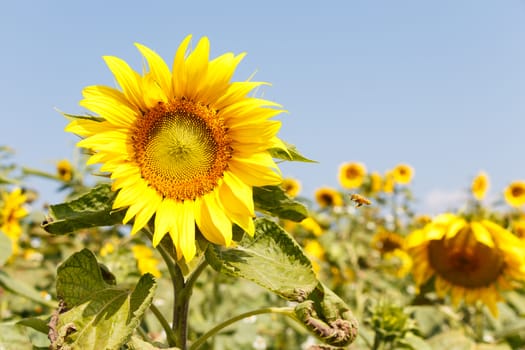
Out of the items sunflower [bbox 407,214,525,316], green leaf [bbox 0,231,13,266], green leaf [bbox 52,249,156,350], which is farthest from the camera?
sunflower [bbox 407,214,525,316]

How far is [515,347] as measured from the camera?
105 inches

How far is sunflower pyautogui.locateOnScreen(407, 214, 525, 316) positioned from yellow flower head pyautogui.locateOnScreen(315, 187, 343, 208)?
2649 millimetres

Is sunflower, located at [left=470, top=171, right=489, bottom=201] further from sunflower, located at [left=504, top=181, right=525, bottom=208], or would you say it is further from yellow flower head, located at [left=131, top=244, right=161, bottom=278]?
yellow flower head, located at [left=131, top=244, right=161, bottom=278]

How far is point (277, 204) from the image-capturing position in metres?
1.25

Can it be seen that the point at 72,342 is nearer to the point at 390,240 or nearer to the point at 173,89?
the point at 173,89

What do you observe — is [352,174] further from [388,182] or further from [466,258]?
[466,258]

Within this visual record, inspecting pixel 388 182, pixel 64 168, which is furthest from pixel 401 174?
pixel 64 168

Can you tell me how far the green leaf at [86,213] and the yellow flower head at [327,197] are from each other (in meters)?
4.59

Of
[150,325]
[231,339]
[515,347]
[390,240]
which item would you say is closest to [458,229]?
[515,347]

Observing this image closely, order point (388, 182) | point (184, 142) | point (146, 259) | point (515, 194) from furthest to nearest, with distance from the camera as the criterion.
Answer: point (388, 182) → point (515, 194) → point (146, 259) → point (184, 142)

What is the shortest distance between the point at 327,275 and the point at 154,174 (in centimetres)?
369

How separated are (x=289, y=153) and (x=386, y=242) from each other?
4.55m

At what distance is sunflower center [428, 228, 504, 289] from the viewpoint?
9.66 ft

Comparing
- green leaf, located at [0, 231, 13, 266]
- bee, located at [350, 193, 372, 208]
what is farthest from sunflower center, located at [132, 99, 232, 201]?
green leaf, located at [0, 231, 13, 266]
